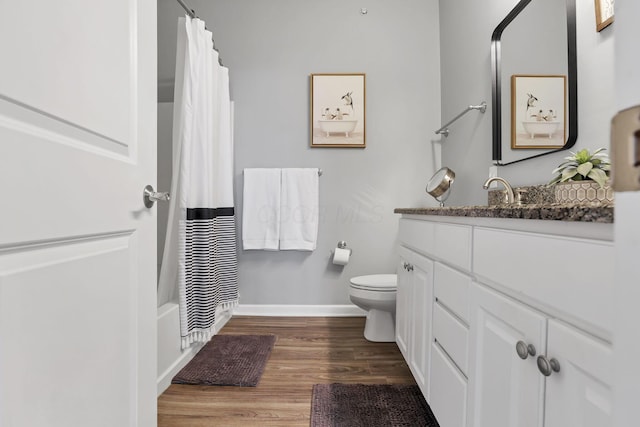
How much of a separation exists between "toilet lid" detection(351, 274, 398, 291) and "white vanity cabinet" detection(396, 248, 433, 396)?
18cm

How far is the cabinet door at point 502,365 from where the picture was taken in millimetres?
622

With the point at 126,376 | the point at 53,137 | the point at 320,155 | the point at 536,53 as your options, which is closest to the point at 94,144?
the point at 53,137

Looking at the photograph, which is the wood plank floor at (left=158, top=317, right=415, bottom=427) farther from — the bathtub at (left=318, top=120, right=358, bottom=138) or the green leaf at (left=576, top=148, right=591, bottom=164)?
the bathtub at (left=318, top=120, right=358, bottom=138)

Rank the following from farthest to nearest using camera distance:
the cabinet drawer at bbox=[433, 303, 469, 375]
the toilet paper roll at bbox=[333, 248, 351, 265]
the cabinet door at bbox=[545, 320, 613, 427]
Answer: the toilet paper roll at bbox=[333, 248, 351, 265] < the cabinet drawer at bbox=[433, 303, 469, 375] < the cabinet door at bbox=[545, 320, 613, 427]

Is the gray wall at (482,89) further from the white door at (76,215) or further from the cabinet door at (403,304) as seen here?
the white door at (76,215)

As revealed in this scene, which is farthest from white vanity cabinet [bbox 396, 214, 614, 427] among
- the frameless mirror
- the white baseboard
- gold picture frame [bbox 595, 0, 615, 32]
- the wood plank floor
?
the white baseboard

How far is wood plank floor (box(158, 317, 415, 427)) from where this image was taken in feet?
4.30

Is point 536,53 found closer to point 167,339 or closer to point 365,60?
point 365,60

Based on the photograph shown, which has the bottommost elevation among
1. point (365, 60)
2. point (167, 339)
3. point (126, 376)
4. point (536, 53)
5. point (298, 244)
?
point (167, 339)

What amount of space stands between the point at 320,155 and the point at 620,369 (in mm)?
2383

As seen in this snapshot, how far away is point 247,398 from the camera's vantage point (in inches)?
56.4

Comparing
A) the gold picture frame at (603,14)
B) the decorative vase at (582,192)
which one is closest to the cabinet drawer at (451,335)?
the decorative vase at (582,192)

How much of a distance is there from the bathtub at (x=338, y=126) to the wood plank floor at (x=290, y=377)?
4.87ft

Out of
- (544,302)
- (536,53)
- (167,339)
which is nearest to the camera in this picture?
(544,302)
